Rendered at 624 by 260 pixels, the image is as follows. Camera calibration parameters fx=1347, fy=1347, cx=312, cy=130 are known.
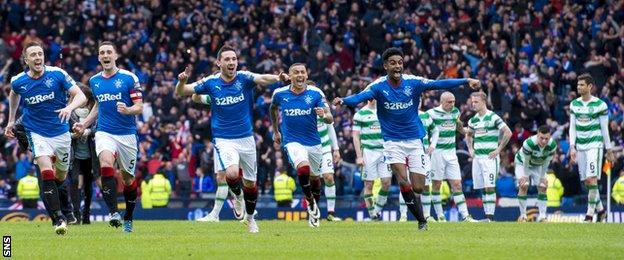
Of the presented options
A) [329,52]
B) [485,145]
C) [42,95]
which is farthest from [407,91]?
[329,52]

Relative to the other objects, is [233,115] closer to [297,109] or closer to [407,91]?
[407,91]

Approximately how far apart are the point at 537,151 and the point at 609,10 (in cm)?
1396

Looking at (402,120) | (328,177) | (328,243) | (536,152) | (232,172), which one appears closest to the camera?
(328,243)

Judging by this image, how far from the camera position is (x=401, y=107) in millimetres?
20797

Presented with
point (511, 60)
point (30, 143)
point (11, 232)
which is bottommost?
point (11, 232)

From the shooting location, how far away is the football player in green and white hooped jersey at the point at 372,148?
2794 cm

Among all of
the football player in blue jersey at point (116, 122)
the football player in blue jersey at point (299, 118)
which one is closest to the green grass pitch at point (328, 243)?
the football player in blue jersey at point (116, 122)

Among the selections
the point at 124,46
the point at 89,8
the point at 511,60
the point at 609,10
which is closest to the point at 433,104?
the point at 511,60

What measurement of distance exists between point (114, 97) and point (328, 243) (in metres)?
5.08

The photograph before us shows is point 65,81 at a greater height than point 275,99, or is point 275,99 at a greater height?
point 65,81

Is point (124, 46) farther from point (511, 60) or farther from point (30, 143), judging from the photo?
point (30, 143)

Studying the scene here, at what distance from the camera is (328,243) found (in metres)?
17.2

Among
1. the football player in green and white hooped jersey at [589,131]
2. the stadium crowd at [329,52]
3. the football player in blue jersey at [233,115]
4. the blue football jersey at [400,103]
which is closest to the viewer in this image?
the football player in blue jersey at [233,115]

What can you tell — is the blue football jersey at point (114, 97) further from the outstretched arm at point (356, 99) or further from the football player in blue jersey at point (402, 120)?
the football player in blue jersey at point (402, 120)
